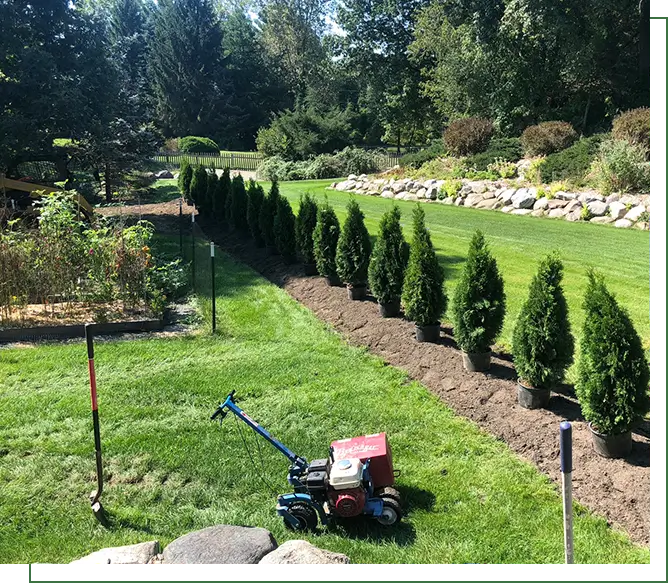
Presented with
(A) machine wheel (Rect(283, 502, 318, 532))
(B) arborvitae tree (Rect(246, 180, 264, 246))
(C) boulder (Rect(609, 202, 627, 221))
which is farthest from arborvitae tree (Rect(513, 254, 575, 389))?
(C) boulder (Rect(609, 202, 627, 221))

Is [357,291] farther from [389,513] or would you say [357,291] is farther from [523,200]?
[523,200]

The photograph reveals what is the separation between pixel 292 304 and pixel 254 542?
511cm

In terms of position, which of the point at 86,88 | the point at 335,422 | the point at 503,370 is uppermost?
the point at 86,88

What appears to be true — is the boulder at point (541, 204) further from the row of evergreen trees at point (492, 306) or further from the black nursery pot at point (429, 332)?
the black nursery pot at point (429, 332)

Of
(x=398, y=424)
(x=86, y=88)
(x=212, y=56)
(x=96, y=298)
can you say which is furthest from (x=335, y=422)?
(x=212, y=56)

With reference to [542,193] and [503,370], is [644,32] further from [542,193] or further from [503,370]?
[542,193]

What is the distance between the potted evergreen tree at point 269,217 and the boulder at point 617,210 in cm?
749

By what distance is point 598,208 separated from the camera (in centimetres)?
1278

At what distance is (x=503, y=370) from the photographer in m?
4.91

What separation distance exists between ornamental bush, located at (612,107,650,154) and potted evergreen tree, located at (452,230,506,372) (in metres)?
12.1

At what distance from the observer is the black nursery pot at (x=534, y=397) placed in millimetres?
4195

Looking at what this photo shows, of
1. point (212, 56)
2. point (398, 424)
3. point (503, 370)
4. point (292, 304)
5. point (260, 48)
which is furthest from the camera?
point (260, 48)

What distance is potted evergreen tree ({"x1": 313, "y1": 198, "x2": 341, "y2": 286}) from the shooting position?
307 inches

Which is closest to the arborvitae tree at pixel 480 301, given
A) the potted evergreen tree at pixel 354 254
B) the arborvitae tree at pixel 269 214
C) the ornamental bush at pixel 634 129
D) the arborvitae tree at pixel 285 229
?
the potted evergreen tree at pixel 354 254
